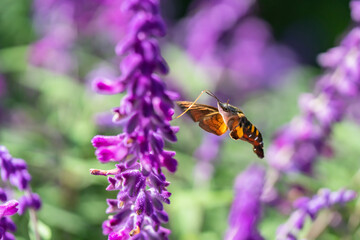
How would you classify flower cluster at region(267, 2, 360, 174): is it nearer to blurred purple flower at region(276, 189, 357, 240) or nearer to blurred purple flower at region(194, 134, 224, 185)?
blurred purple flower at region(194, 134, 224, 185)

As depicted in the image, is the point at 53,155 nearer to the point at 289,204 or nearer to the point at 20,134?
the point at 20,134

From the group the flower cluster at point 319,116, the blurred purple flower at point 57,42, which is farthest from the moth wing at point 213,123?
the blurred purple flower at point 57,42

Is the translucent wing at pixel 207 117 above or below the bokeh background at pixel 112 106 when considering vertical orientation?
below

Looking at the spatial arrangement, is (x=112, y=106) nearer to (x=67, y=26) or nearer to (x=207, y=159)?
(x=207, y=159)

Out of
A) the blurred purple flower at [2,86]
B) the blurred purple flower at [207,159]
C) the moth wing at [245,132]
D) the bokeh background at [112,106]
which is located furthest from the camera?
the blurred purple flower at [2,86]

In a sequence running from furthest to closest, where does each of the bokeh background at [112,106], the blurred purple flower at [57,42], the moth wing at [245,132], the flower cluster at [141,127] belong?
the blurred purple flower at [57,42], the bokeh background at [112,106], the moth wing at [245,132], the flower cluster at [141,127]

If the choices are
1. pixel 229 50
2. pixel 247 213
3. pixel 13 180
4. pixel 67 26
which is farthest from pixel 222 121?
pixel 229 50

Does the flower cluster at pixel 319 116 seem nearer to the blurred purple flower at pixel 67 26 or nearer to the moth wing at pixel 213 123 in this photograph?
the moth wing at pixel 213 123
